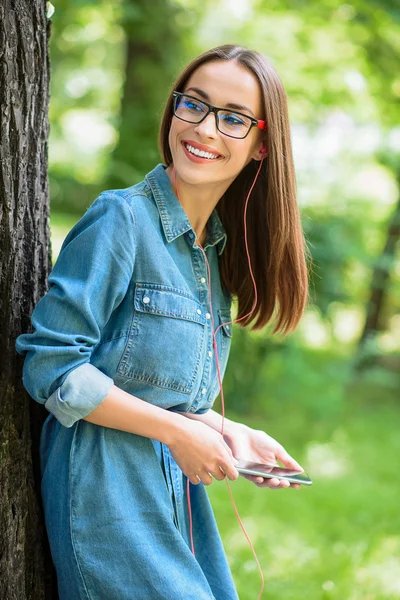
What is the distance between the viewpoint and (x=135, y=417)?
1551 millimetres

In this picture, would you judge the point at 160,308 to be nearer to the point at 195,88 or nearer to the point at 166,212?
the point at 166,212

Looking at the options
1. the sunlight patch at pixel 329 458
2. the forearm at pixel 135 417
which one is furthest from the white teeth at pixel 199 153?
the sunlight patch at pixel 329 458

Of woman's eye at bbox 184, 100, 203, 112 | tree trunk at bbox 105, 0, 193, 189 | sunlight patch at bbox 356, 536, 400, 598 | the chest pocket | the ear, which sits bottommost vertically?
sunlight patch at bbox 356, 536, 400, 598

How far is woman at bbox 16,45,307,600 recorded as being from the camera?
5.00 feet

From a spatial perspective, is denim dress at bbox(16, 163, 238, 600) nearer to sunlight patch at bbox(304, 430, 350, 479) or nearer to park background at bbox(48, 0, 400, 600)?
park background at bbox(48, 0, 400, 600)

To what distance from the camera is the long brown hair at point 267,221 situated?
181 cm

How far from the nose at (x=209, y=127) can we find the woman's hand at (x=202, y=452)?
0.71 meters

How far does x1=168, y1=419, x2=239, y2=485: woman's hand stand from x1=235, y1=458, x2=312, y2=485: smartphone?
0.11m

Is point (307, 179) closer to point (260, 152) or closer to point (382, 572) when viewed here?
point (382, 572)

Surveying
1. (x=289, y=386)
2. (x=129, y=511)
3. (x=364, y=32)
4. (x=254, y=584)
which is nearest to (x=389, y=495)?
(x=289, y=386)

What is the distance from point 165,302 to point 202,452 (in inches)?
14.2

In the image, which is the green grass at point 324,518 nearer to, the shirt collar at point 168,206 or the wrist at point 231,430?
the wrist at point 231,430

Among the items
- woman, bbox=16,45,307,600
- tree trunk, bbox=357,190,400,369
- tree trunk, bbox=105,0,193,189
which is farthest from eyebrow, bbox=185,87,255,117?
tree trunk, bbox=357,190,400,369

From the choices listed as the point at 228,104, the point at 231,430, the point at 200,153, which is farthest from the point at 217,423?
the point at 228,104
